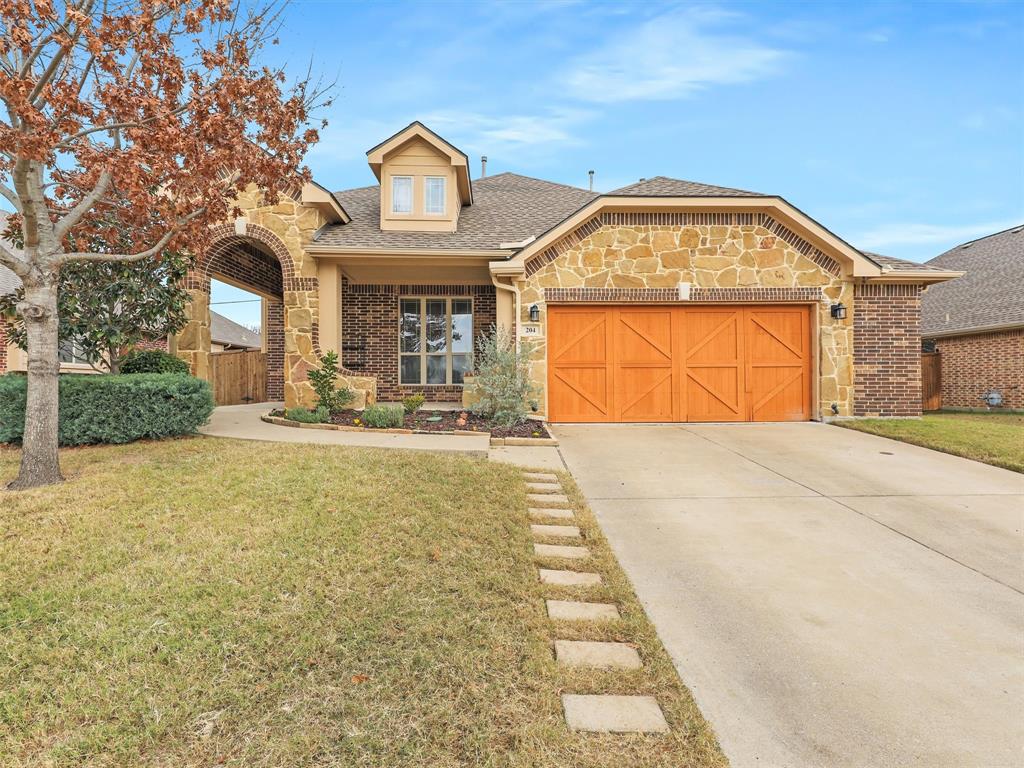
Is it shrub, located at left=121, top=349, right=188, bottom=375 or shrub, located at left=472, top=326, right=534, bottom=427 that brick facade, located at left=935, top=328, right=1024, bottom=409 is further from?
shrub, located at left=121, top=349, right=188, bottom=375

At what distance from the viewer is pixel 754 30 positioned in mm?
8469

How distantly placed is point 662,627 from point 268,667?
197 cm

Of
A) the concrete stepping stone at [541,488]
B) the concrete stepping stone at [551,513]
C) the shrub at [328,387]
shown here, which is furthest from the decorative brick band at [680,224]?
the concrete stepping stone at [551,513]

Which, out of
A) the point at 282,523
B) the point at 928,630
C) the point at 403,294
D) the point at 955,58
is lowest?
the point at 928,630

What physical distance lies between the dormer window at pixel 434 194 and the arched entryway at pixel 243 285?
11.1 ft

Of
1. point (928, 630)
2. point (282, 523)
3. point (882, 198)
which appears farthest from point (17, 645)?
point (882, 198)

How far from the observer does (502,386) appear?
8445 mm

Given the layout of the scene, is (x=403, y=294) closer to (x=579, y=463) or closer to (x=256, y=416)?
(x=256, y=416)

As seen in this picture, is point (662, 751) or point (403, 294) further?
point (403, 294)

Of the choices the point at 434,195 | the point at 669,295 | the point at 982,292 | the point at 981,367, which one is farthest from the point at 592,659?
the point at 982,292

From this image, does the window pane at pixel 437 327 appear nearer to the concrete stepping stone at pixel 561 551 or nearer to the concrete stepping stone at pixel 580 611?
the concrete stepping stone at pixel 561 551

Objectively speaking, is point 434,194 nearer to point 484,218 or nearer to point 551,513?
point 484,218

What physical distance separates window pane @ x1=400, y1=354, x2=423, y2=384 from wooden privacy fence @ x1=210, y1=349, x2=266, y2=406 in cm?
473

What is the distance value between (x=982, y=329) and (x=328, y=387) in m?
17.3
